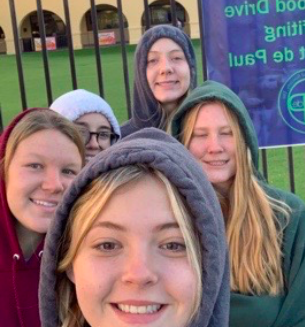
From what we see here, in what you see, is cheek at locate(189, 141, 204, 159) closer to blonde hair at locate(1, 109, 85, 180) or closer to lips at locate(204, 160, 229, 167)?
lips at locate(204, 160, 229, 167)

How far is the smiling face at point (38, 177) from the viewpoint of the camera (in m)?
2.09

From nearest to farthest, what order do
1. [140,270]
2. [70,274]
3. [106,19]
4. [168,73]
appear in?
[140,270], [70,274], [168,73], [106,19]

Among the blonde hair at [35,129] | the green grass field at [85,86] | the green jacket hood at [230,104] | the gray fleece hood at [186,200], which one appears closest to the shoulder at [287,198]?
the green jacket hood at [230,104]

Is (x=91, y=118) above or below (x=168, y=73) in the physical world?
below

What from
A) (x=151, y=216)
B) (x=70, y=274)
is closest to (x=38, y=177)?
(x=70, y=274)

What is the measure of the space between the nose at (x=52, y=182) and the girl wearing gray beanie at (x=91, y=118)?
64 centimetres

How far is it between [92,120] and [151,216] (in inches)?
61.0

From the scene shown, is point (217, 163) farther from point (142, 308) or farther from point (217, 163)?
point (142, 308)

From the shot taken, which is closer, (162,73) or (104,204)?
(104,204)

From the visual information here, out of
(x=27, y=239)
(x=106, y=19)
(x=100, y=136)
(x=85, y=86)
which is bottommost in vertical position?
(x=85, y=86)


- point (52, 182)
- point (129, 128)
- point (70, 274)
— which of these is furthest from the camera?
point (129, 128)

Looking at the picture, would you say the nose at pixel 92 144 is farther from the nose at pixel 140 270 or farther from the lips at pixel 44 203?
the nose at pixel 140 270

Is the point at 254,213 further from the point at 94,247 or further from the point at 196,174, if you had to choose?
the point at 94,247

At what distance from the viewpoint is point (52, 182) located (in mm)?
2076
